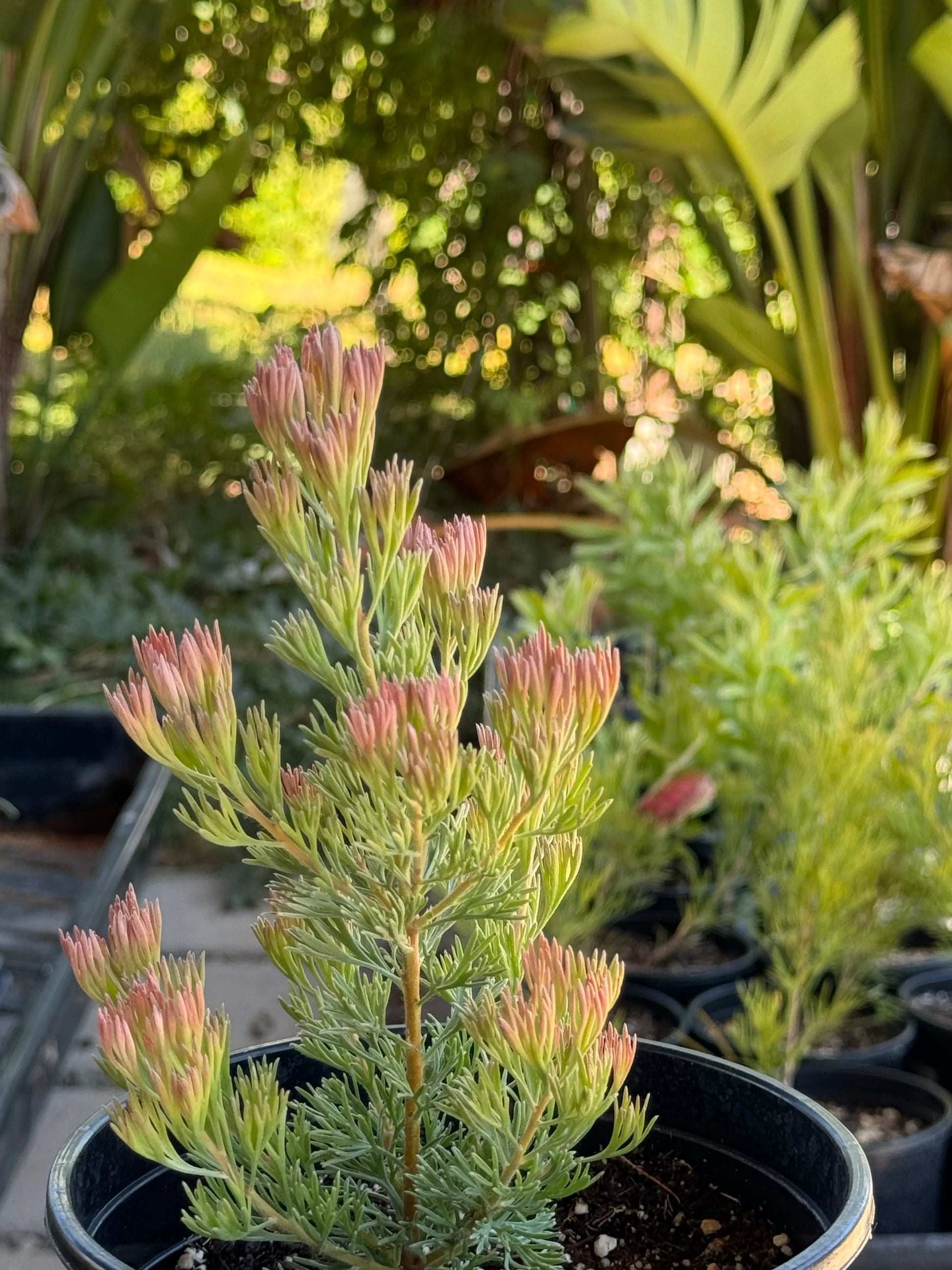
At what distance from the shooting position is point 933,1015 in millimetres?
1118

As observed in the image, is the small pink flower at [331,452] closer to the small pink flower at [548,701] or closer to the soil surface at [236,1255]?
the small pink flower at [548,701]

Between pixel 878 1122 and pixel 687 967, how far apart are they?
24cm

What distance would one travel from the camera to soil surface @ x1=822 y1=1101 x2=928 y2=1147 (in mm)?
949

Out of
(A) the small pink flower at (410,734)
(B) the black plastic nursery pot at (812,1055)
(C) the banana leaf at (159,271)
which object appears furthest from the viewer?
(C) the banana leaf at (159,271)

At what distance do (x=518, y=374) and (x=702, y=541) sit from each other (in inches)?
75.7

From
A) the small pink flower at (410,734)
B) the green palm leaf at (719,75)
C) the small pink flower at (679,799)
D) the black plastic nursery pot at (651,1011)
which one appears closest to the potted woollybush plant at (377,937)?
the small pink flower at (410,734)

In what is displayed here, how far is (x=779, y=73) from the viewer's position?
175 centimetres

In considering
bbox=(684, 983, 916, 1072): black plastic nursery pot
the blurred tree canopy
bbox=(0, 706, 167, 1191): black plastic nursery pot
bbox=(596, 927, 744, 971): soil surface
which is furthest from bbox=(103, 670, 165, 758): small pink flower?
the blurred tree canopy

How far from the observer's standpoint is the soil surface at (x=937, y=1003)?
1.14 m

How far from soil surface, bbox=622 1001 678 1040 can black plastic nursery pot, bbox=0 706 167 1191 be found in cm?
45

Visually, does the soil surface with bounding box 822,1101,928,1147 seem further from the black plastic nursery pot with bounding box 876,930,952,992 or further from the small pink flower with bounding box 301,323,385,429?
the small pink flower with bounding box 301,323,385,429

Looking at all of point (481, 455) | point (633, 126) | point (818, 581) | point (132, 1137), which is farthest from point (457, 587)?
point (481, 455)

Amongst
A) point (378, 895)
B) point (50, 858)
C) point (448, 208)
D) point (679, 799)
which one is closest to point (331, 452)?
point (378, 895)

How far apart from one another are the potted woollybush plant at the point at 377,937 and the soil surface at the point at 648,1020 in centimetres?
58
